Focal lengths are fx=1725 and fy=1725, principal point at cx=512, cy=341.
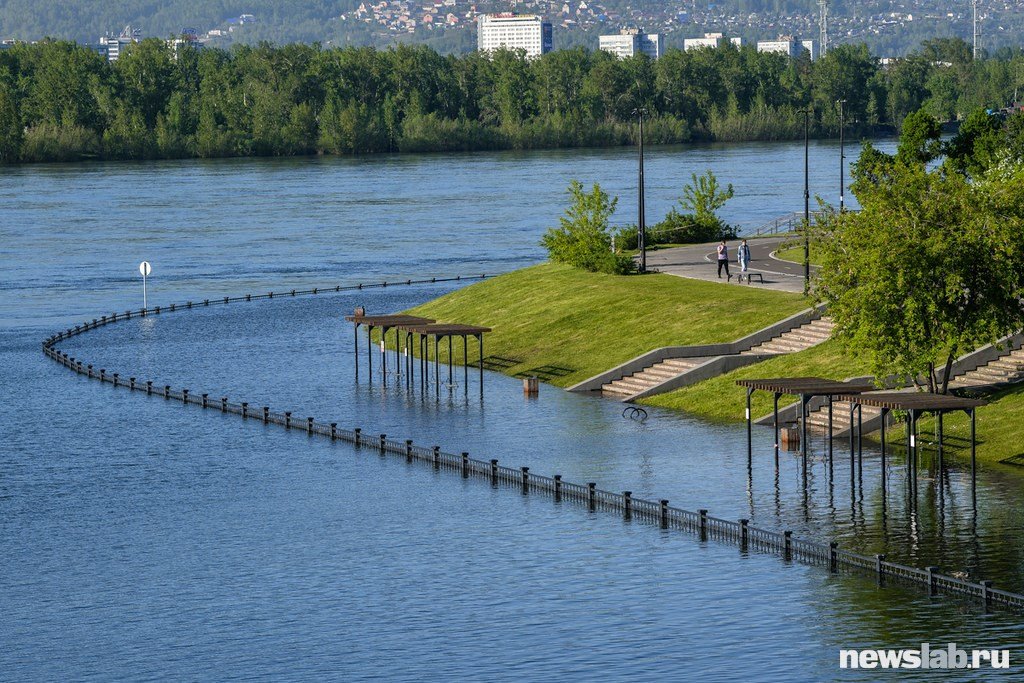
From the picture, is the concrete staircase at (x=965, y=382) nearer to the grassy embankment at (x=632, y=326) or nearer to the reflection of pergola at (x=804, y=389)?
the grassy embankment at (x=632, y=326)

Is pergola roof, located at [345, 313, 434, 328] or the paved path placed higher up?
the paved path

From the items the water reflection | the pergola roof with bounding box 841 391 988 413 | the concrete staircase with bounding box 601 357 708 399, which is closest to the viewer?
Result: the water reflection

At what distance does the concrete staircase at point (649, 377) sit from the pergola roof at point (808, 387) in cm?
1443

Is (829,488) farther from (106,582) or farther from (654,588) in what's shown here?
(106,582)

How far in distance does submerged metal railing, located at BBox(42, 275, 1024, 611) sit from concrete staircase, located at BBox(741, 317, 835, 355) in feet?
57.8

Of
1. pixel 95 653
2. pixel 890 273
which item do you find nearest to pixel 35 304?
pixel 890 273

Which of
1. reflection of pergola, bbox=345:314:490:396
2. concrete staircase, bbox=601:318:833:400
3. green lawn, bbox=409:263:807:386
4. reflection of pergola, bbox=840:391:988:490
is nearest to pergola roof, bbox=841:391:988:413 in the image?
reflection of pergola, bbox=840:391:988:490

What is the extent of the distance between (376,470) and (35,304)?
218 ft

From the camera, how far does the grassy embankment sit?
69062 millimetres

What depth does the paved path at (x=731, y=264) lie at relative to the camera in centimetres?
8906

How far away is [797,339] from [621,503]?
24114 millimetres

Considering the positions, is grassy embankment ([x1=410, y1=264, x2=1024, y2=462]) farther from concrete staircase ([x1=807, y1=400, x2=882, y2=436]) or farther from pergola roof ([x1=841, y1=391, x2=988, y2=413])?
pergola roof ([x1=841, y1=391, x2=988, y2=413])

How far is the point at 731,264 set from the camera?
97.6 m

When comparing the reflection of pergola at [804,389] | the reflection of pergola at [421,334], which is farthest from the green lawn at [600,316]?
the reflection of pergola at [804,389]
